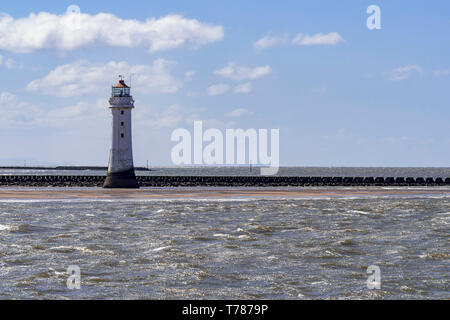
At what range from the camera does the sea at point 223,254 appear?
50.8 ft

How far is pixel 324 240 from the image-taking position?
2439cm

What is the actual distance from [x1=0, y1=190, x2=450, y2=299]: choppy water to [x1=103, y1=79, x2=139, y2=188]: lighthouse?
81.3ft

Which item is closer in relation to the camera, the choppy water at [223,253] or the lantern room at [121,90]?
the choppy water at [223,253]

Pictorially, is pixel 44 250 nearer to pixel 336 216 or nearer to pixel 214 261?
pixel 214 261

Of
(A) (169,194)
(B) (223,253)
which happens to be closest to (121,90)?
(A) (169,194)

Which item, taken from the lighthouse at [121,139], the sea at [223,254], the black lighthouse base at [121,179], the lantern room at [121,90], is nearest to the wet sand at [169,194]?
the black lighthouse base at [121,179]

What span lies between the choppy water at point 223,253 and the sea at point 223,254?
0.04 meters

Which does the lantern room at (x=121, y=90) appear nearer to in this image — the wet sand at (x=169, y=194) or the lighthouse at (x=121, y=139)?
the lighthouse at (x=121, y=139)

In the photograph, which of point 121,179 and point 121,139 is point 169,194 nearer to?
point 121,179

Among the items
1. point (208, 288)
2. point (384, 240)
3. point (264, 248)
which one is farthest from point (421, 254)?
point (208, 288)

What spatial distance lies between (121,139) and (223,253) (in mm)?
41877

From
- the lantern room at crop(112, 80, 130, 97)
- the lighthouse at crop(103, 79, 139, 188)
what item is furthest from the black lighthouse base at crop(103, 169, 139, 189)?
the lantern room at crop(112, 80, 130, 97)
